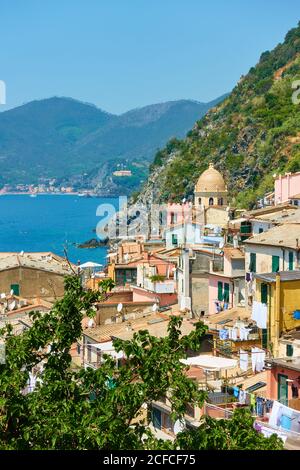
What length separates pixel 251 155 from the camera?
297 feet

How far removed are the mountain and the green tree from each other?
188 feet

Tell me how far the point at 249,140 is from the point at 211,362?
78608 mm

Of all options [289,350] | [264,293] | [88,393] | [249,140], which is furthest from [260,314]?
[249,140]

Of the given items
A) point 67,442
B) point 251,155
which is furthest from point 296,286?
point 251,155

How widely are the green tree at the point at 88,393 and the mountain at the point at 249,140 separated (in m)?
57.2

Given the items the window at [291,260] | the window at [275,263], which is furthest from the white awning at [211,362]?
the window at [275,263]

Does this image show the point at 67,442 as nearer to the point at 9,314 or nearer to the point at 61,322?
the point at 61,322

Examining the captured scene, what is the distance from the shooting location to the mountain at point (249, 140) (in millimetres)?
85250

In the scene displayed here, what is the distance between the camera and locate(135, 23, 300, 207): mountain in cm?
8525

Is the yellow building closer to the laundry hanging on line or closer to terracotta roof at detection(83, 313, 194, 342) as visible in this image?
the laundry hanging on line

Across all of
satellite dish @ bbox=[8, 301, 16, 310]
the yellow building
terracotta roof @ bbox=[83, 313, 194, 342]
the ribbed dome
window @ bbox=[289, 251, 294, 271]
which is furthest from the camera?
the ribbed dome

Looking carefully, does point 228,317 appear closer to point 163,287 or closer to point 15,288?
point 163,287

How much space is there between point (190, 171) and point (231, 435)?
8866 centimetres

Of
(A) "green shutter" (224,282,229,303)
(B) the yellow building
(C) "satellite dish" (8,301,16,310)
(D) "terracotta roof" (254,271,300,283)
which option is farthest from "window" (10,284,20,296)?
(B) the yellow building
